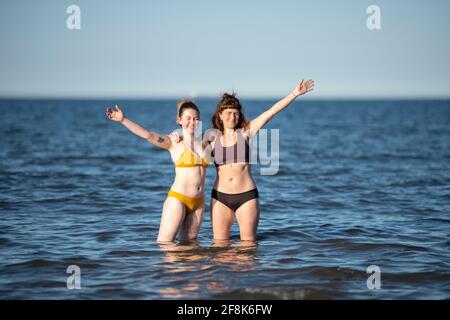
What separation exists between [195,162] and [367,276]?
3.23 m

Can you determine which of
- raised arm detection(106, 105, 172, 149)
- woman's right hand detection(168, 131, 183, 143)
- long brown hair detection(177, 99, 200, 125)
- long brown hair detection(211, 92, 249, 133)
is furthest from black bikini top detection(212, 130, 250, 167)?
raised arm detection(106, 105, 172, 149)

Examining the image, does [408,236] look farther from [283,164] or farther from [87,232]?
[283,164]

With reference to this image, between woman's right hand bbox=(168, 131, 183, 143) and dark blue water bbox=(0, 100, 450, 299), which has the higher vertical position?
woman's right hand bbox=(168, 131, 183, 143)

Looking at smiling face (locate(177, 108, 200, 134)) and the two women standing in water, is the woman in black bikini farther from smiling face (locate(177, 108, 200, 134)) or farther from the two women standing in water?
smiling face (locate(177, 108, 200, 134))

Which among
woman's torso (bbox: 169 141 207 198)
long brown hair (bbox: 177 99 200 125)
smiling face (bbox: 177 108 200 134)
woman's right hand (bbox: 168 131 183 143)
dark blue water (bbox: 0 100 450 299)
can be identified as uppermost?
long brown hair (bbox: 177 99 200 125)

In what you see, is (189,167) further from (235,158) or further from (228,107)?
(228,107)

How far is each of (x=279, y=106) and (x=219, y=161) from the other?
1.31 meters

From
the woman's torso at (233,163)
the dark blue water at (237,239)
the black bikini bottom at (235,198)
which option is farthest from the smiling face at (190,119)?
the dark blue water at (237,239)

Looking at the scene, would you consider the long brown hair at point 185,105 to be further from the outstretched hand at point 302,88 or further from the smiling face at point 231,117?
the outstretched hand at point 302,88

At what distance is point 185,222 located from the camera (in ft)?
33.0

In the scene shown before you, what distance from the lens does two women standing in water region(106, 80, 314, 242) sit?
31.2ft

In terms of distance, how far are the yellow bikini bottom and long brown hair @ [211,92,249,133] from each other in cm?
123

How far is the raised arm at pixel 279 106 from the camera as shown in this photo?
9320 millimetres

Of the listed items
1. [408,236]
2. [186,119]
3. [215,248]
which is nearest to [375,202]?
[408,236]
